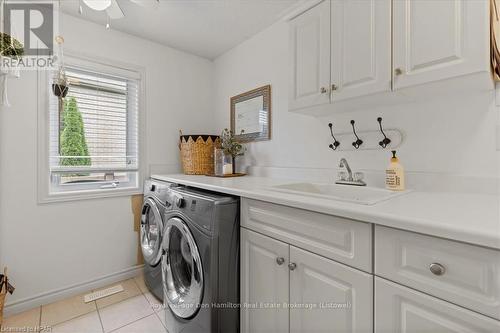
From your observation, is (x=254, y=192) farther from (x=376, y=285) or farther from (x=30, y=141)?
(x=30, y=141)

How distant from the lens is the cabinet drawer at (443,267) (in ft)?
1.90

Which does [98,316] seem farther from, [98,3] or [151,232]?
[98,3]

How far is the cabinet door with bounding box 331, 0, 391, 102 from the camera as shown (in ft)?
3.57

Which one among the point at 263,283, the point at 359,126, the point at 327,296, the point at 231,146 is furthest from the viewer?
the point at 231,146

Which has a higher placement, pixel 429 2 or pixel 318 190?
pixel 429 2

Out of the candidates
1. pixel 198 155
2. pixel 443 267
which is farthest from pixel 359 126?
pixel 198 155

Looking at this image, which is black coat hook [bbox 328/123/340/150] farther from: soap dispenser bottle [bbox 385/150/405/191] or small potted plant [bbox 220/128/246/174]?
small potted plant [bbox 220/128/246/174]

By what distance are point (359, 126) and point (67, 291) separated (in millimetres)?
2563

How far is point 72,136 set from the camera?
199 centimetres

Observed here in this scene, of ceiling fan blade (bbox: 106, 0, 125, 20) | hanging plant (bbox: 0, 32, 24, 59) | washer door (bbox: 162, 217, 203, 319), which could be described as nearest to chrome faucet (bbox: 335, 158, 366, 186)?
washer door (bbox: 162, 217, 203, 319)

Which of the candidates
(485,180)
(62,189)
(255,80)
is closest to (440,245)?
(485,180)

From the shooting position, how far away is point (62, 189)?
1.98 metres

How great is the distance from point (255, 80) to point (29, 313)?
2574 millimetres

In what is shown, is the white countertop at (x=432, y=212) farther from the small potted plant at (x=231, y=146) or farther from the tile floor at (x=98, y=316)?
the tile floor at (x=98, y=316)
